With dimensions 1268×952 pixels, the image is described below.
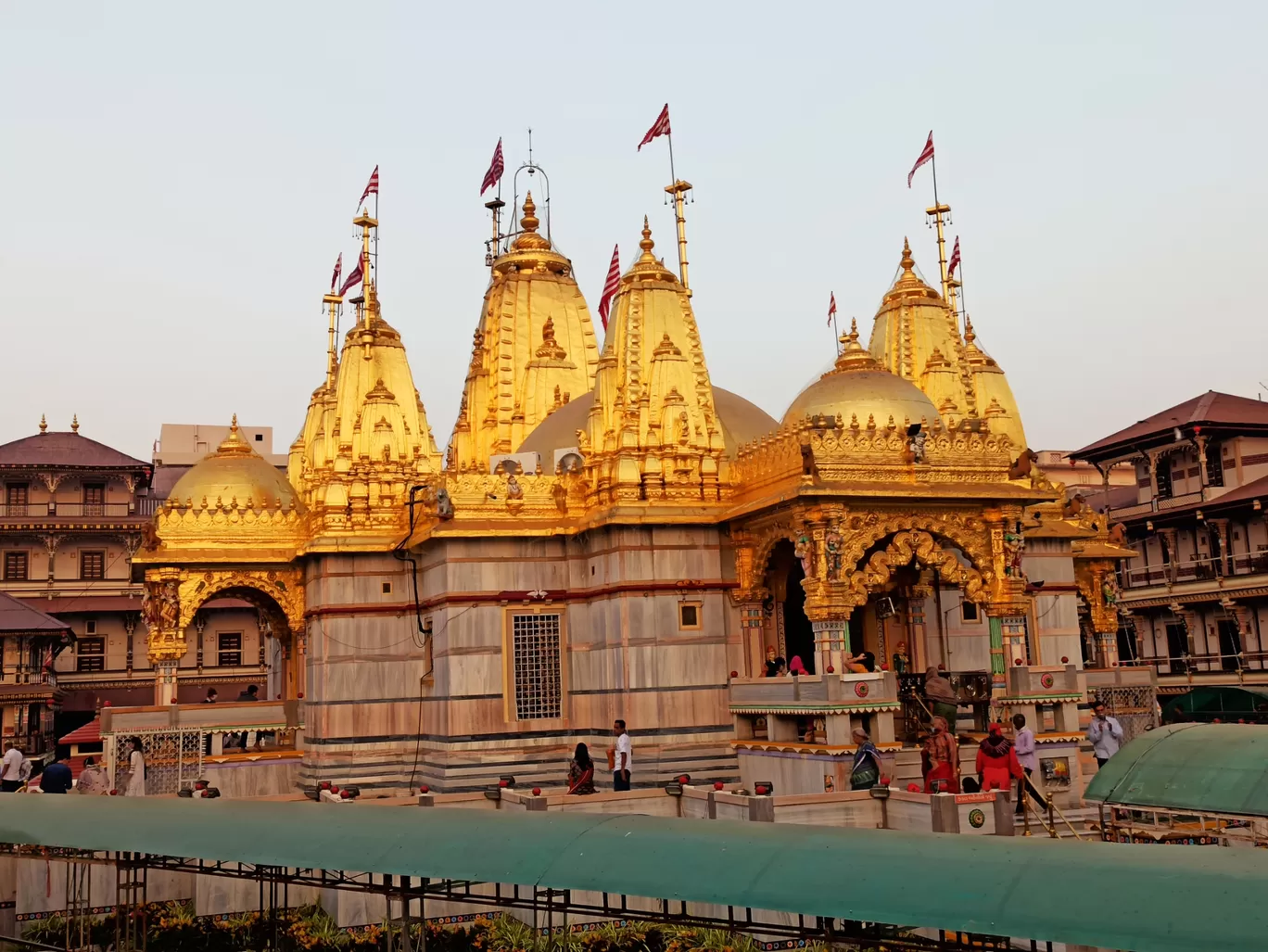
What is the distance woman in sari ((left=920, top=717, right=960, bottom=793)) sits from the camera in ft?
54.2

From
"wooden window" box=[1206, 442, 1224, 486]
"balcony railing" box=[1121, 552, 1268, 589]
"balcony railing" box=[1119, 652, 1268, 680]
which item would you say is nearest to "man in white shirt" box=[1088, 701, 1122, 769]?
"balcony railing" box=[1119, 652, 1268, 680]

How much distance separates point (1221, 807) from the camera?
1335cm

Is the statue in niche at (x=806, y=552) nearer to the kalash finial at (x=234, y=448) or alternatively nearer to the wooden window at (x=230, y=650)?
the kalash finial at (x=234, y=448)

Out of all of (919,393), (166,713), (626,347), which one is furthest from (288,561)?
(919,393)

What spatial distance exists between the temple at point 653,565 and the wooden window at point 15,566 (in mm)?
25858

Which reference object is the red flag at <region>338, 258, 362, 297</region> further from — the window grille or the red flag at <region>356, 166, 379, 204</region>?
the window grille

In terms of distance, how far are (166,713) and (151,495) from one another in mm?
32752

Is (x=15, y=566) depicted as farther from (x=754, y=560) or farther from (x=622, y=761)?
(x=622, y=761)

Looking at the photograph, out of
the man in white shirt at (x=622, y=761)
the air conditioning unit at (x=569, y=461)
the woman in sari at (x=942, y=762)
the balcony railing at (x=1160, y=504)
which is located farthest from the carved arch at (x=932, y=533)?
the balcony railing at (x=1160, y=504)

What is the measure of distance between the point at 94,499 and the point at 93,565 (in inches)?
109

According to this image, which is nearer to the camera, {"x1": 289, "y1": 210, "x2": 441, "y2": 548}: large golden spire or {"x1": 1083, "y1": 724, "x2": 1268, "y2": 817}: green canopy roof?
{"x1": 1083, "y1": 724, "x2": 1268, "y2": 817}: green canopy roof

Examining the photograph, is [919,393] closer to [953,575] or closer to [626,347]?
[953,575]

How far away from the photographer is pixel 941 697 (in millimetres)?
22812

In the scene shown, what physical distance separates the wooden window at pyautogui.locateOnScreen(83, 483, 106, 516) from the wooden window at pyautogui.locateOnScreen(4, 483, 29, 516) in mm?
2318
